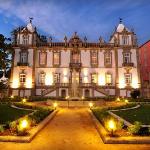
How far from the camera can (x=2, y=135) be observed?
11.2m

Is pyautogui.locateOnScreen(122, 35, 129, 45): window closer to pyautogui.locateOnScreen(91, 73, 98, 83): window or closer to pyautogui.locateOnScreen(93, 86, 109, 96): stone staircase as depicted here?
pyautogui.locateOnScreen(91, 73, 98, 83): window

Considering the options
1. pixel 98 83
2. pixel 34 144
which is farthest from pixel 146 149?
pixel 98 83

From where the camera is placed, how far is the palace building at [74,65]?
148 ft

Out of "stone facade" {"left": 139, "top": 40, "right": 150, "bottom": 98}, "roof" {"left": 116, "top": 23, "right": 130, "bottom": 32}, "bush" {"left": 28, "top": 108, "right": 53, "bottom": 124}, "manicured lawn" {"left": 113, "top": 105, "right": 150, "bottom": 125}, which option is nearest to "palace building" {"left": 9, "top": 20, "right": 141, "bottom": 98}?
"roof" {"left": 116, "top": 23, "right": 130, "bottom": 32}

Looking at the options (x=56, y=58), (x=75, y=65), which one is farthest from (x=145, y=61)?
(x=56, y=58)

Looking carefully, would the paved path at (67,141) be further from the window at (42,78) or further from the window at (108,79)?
the window at (108,79)

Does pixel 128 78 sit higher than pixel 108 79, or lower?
higher

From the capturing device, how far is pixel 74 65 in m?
45.6

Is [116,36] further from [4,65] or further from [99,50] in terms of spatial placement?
[4,65]

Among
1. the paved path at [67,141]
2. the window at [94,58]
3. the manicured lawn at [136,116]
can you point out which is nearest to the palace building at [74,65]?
the window at [94,58]

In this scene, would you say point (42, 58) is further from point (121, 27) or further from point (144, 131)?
point (144, 131)

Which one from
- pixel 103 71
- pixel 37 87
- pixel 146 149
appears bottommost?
pixel 146 149

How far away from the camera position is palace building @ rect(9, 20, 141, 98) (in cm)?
4506

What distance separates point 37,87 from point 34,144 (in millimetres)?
35098
